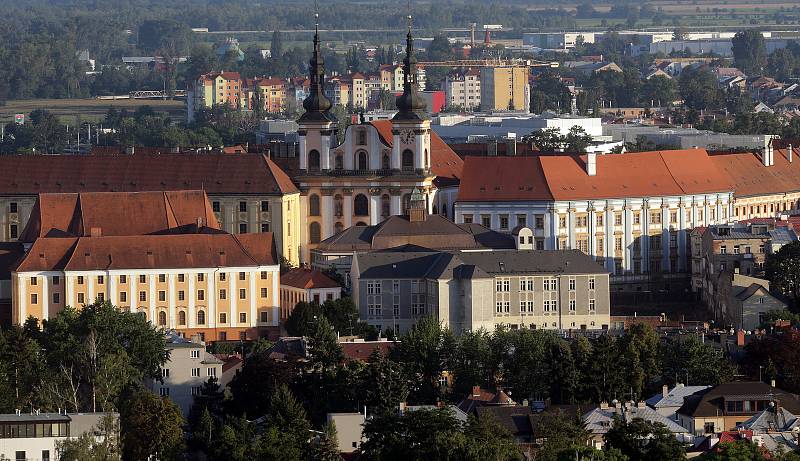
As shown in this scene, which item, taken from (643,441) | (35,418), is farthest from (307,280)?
(643,441)

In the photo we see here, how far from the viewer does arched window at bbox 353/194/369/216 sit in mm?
95375

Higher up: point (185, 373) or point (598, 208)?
point (598, 208)

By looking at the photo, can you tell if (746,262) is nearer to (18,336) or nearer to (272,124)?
(18,336)

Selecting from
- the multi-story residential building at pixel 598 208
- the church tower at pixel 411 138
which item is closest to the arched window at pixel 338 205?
the church tower at pixel 411 138

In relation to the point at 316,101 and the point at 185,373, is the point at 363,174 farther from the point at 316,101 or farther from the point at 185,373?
the point at 185,373

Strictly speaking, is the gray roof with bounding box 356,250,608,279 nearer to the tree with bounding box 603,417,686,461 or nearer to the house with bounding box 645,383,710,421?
the house with bounding box 645,383,710,421

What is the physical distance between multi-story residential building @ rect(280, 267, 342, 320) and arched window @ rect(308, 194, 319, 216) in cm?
1008

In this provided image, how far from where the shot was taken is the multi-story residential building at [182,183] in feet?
310

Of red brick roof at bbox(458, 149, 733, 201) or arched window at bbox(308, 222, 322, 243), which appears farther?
arched window at bbox(308, 222, 322, 243)

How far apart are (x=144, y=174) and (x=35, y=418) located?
36.9 m

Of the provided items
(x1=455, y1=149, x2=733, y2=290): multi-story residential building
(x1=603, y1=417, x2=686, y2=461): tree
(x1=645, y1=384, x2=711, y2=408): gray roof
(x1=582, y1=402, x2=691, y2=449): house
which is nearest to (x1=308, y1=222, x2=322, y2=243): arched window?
(x1=455, y1=149, x2=733, y2=290): multi-story residential building

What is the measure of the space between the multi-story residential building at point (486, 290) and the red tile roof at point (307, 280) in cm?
88

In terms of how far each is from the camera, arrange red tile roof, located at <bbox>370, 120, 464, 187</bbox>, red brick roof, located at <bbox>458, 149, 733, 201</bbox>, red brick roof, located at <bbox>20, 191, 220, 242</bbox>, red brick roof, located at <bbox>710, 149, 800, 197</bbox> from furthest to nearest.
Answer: red brick roof, located at <bbox>710, 149, 800, 197</bbox> < red tile roof, located at <bbox>370, 120, 464, 187</bbox> < red brick roof, located at <bbox>458, 149, 733, 201</bbox> < red brick roof, located at <bbox>20, 191, 220, 242</bbox>

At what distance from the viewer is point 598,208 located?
9431cm
